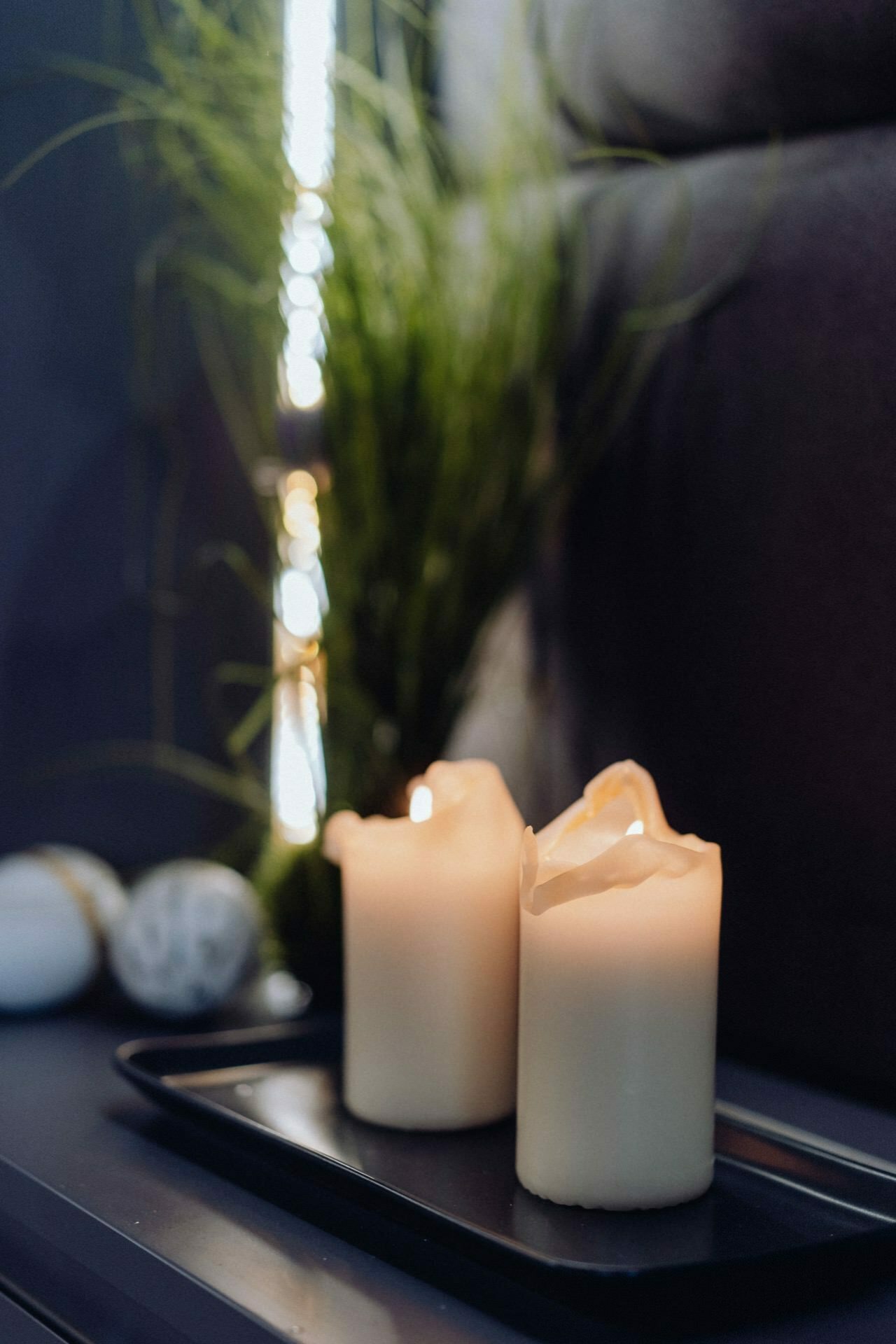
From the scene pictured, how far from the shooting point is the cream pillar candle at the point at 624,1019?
53 centimetres

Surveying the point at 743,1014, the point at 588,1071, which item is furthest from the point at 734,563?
the point at 588,1071

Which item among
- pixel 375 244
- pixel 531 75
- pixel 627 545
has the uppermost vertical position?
pixel 531 75

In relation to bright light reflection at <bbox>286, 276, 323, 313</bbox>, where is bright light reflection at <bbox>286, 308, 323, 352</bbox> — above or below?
below

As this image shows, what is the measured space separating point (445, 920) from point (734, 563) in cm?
31

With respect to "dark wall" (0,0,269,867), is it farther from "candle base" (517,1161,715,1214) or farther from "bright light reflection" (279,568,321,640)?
"candle base" (517,1161,715,1214)

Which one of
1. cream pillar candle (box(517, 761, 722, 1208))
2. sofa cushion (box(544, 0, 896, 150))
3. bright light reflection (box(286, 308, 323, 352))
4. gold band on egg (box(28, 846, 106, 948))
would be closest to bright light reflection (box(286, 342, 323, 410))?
bright light reflection (box(286, 308, 323, 352))

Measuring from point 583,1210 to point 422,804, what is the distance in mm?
208

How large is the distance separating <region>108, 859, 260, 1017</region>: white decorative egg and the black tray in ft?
0.37

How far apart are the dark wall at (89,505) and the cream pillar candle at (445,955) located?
45cm

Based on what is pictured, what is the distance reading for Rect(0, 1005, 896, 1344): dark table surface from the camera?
48 cm

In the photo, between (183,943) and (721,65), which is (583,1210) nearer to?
(183,943)

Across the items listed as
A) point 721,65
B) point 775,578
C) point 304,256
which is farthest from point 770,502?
point 304,256

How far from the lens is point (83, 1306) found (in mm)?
578

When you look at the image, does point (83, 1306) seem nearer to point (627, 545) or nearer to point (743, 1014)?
point (743, 1014)
